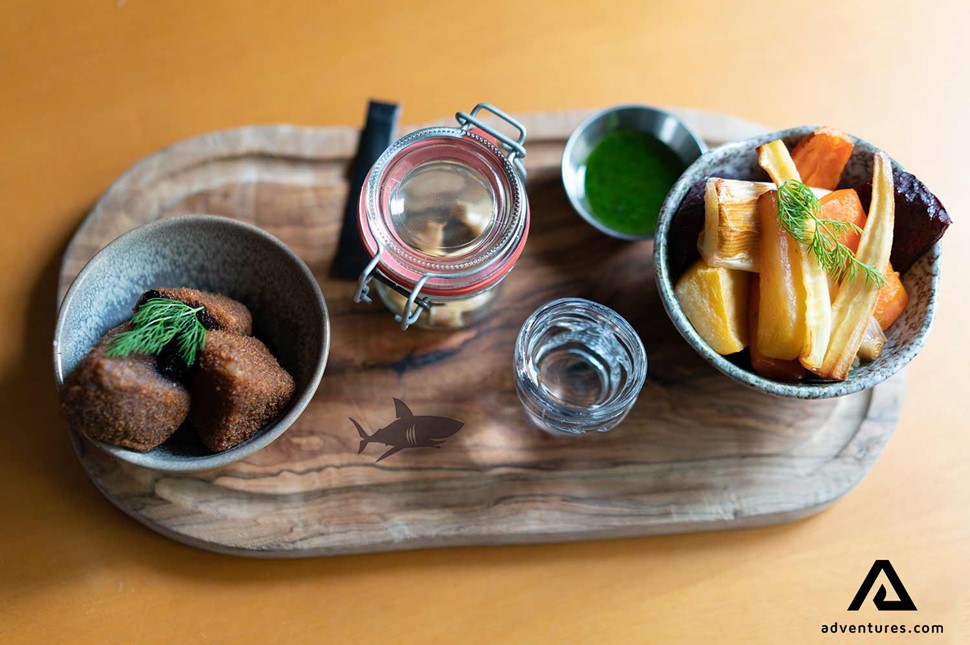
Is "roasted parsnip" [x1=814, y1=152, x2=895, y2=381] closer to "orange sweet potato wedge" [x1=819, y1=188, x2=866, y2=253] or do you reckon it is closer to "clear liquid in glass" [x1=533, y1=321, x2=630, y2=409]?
"orange sweet potato wedge" [x1=819, y1=188, x2=866, y2=253]

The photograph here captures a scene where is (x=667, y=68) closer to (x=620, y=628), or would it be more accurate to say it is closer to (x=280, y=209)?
(x=280, y=209)

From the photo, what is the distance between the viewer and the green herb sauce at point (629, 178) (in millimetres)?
1428

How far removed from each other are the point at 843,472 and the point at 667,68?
2.90ft

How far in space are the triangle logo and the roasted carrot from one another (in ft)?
1.55

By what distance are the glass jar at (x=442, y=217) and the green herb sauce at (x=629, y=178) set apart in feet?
0.80

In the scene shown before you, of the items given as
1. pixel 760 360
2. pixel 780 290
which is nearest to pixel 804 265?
pixel 780 290

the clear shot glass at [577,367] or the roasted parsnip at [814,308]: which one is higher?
the roasted parsnip at [814,308]

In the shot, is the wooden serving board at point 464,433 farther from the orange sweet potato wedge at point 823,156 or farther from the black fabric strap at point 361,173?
the orange sweet potato wedge at point 823,156

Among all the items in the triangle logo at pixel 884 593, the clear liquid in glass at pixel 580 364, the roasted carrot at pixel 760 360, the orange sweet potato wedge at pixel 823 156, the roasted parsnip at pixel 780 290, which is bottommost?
the triangle logo at pixel 884 593

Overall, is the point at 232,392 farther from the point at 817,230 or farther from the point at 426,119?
the point at 817,230

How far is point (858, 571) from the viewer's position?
4.53 ft

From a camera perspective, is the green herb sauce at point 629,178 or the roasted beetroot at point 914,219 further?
the green herb sauce at point 629,178

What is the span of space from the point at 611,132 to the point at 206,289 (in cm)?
82

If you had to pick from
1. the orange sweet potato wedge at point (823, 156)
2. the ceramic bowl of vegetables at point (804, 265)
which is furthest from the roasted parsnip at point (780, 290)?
the orange sweet potato wedge at point (823, 156)
